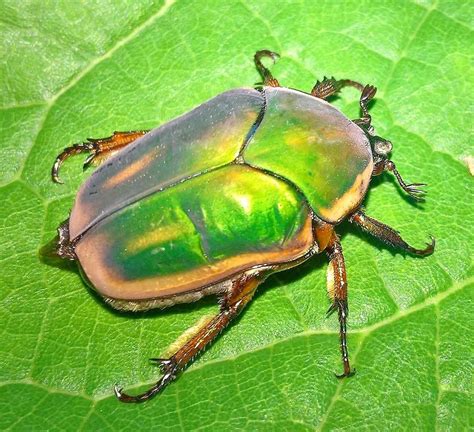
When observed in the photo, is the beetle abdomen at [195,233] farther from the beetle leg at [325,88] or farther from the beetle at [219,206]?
the beetle leg at [325,88]

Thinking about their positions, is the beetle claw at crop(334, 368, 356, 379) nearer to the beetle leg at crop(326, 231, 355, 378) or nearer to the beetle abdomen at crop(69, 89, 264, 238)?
the beetle leg at crop(326, 231, 355, 378)

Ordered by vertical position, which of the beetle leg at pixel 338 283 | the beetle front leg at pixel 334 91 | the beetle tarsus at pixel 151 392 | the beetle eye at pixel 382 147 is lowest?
the beetle leg at pixel 338 283

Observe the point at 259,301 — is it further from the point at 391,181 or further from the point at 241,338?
the point at 391,181

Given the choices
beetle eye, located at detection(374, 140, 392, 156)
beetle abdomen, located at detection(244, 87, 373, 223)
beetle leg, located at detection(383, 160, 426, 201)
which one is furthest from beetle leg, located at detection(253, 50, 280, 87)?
beetle leg, located at detection(383, 160, 426, 201)

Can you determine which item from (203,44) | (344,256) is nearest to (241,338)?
(344,256)

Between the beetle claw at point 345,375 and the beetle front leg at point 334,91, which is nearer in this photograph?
the beetle claw at point 345,375

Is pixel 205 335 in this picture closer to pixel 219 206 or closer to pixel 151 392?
pixel 151 392

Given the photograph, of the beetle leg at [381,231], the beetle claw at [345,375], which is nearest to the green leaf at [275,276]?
the beetle claw at [345,375]
